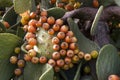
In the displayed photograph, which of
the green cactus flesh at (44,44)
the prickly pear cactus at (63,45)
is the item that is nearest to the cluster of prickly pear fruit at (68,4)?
the prickly pear cactus at (63,45)

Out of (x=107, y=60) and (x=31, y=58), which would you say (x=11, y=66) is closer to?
(x=31, y=58)

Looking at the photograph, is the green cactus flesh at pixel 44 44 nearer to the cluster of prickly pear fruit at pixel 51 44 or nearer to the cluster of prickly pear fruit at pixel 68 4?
the cluster of prickly pear fruit at pixel 51 44

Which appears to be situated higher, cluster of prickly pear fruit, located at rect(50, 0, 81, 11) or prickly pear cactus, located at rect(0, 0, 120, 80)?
cluster of prickly pear fruit, located at rect(50, 0, 81, 11)

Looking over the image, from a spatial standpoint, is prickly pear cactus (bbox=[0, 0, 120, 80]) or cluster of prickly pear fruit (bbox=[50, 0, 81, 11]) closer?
prickly pear cactus (bbox=[0, 0, 120, 80])

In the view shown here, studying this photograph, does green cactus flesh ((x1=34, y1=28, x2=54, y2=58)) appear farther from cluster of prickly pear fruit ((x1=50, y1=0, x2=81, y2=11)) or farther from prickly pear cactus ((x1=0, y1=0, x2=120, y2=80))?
cluster of prickly pear fruit ((x1=50, y1=0, x2=81, y2=11))

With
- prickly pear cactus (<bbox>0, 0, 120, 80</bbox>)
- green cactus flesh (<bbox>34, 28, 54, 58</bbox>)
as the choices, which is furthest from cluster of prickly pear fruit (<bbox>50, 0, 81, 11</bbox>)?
green cactus flesh (<bbox>34, 28, 54, 58</bbox>)

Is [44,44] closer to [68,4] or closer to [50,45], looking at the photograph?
[50,45]

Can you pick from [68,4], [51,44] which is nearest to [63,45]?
[51,44]

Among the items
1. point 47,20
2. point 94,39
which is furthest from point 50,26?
point 94,39

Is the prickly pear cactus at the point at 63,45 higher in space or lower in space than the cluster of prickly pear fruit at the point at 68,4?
lower

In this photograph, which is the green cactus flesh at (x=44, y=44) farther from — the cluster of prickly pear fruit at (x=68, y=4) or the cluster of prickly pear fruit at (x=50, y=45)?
the cluster of prickly pear fruit at (x=68, y=4)

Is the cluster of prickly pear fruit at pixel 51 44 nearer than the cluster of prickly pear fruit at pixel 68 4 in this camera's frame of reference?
Yes

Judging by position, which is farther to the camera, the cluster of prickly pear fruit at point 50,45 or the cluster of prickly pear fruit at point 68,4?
the cluster of prickly pear fruit at point 68,4

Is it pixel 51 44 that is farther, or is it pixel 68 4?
pixel 68 4
